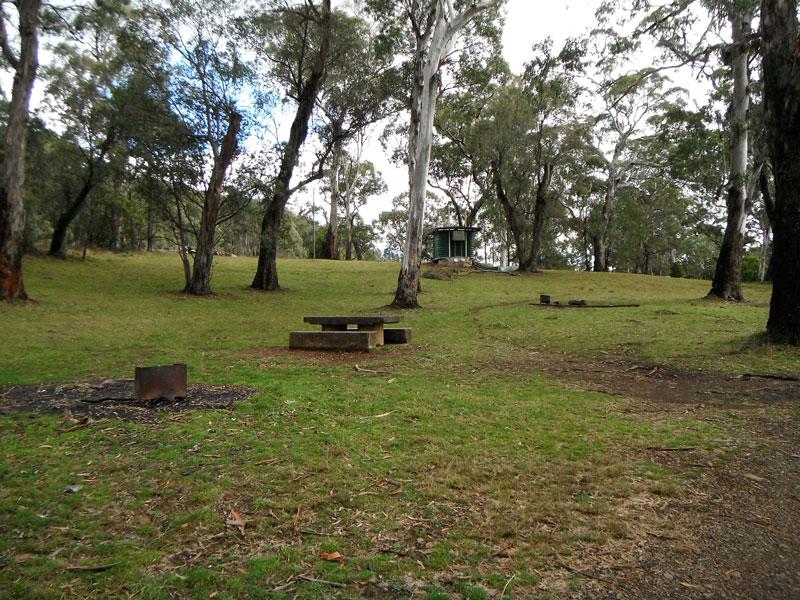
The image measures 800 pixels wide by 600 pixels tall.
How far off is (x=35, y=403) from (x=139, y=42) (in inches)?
639

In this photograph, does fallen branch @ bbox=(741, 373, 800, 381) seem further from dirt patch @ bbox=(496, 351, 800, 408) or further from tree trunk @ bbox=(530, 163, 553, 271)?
tree trunk @ bbox=(530, 163, 553, 271)

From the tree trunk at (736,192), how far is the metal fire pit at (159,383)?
17.3 meters

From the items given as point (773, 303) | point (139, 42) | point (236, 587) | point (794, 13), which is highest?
point (139, 42)

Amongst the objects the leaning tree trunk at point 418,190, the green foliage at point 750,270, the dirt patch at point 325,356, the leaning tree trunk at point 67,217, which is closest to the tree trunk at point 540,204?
the leaning tree trunk at point 418,190

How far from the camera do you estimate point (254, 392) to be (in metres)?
6.03

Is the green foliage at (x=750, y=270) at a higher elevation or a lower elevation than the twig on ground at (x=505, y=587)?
higher

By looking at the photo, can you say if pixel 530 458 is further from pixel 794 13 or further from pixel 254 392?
pixel 794 13

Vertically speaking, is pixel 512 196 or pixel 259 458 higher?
→ pixel 512 196

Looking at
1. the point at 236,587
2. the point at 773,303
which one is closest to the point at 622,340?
the point at 773,303

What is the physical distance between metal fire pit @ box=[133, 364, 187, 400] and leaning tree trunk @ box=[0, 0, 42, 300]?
11103 mm

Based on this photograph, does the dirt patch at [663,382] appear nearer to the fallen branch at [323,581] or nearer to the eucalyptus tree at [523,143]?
the fallen branch at [323,581]

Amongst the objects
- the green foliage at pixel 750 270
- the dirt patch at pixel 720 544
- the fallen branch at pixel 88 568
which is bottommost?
the fallen branch at pixel 88 568

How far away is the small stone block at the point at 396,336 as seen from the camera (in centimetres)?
1034

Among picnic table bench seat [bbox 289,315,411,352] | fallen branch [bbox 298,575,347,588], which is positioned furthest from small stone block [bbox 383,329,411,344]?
fallen branch [bbox 298,575,347,588]
